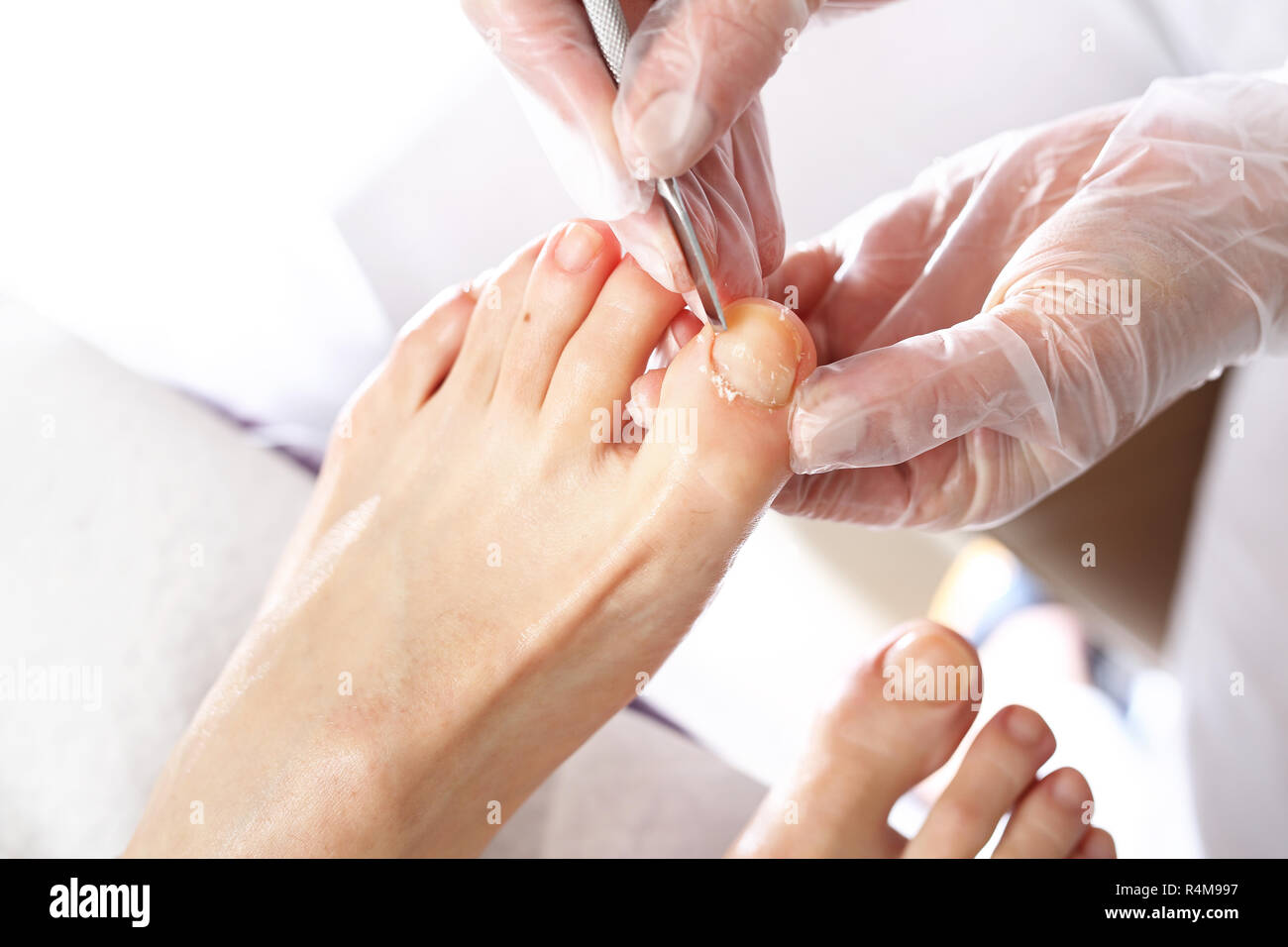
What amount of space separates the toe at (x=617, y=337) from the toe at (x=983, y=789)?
489mm

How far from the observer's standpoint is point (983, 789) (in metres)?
0.91

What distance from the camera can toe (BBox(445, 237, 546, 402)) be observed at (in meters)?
0.84

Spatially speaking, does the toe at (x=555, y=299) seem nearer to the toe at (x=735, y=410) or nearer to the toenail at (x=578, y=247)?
the toenail at (x=578, y=247)

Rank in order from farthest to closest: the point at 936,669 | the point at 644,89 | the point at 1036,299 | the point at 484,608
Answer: the point at 936,669
the point at 484,608
the point at 1036,299
the point at 644,89

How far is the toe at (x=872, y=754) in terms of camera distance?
0.90m

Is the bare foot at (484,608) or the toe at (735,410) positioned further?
the bare foot at (484,608)

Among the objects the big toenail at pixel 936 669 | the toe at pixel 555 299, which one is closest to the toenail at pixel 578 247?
the toe at pixel 555 299

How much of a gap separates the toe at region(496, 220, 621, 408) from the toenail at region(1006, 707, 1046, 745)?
54 centimetres

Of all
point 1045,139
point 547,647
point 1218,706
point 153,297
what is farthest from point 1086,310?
point 153,297

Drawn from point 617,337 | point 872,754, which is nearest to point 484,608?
point 617,337

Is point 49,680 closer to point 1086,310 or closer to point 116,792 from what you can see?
point 116,792

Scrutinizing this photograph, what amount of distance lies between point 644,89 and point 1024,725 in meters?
0.69

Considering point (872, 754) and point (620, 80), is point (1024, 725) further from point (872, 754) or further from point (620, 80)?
point (620, 80)

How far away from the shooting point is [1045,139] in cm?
82
